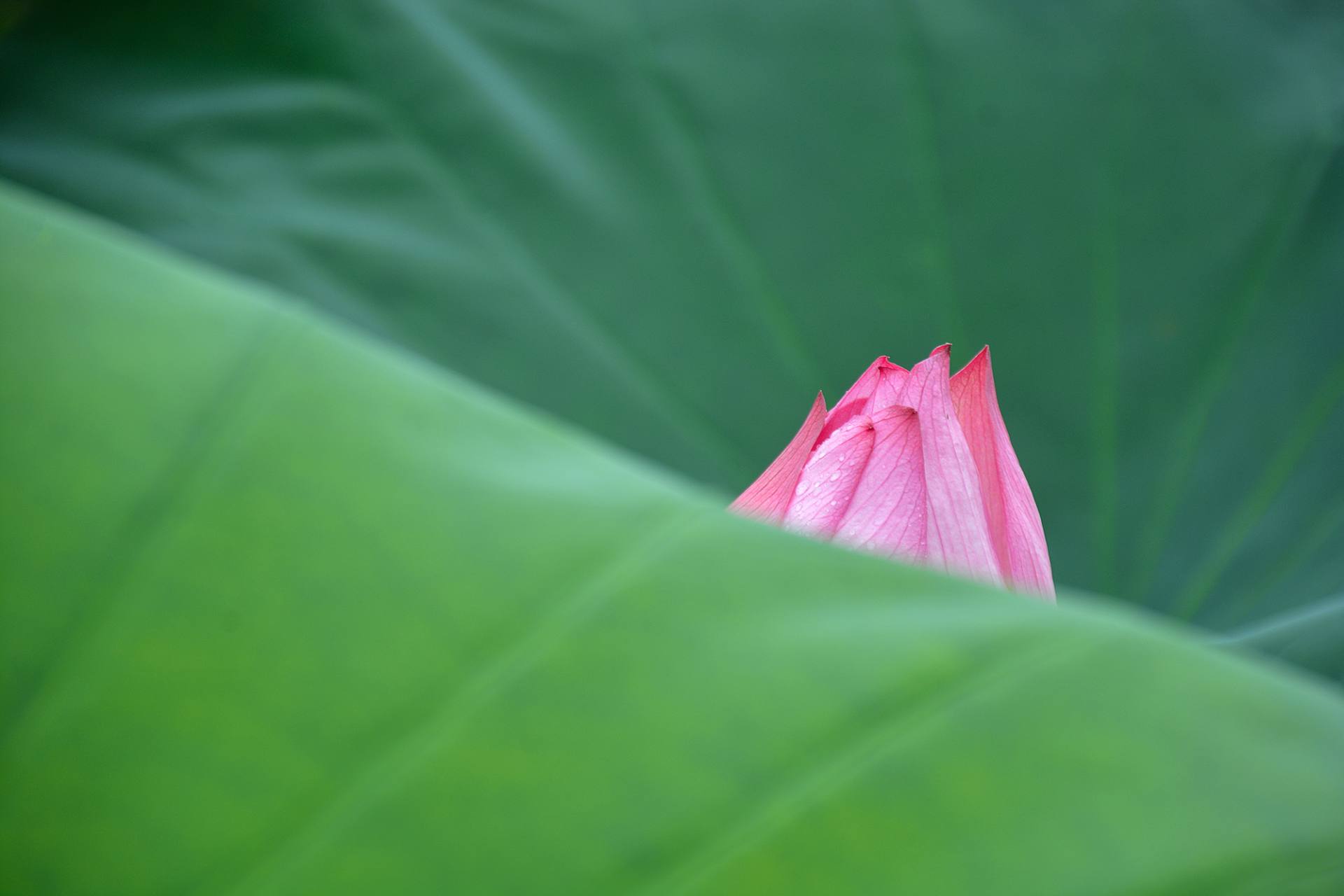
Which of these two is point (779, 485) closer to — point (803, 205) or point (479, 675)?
point (479, 675)

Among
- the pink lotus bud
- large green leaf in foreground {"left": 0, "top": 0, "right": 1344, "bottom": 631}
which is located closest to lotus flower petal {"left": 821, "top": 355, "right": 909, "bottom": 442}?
the pink lotus bud

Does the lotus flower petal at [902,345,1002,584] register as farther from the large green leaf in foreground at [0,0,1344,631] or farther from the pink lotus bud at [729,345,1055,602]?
the large green leaf in foreground at [0,0,1344,631]

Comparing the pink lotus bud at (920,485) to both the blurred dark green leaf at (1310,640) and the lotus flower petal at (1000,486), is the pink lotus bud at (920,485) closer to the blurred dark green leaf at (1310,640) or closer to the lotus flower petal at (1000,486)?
the lotus flower petal at (1000,486)

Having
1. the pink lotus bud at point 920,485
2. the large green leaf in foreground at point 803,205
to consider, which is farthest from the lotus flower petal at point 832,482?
the large green leaf in foreground at point 803,205

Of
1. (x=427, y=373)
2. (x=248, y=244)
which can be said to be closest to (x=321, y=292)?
(x=248, y=244)

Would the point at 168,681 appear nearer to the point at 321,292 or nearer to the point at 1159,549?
the point at 321,292

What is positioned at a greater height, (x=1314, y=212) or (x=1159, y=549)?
(x=1314, y=212)

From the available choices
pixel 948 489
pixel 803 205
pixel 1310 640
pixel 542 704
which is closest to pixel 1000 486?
pixel 948 489
